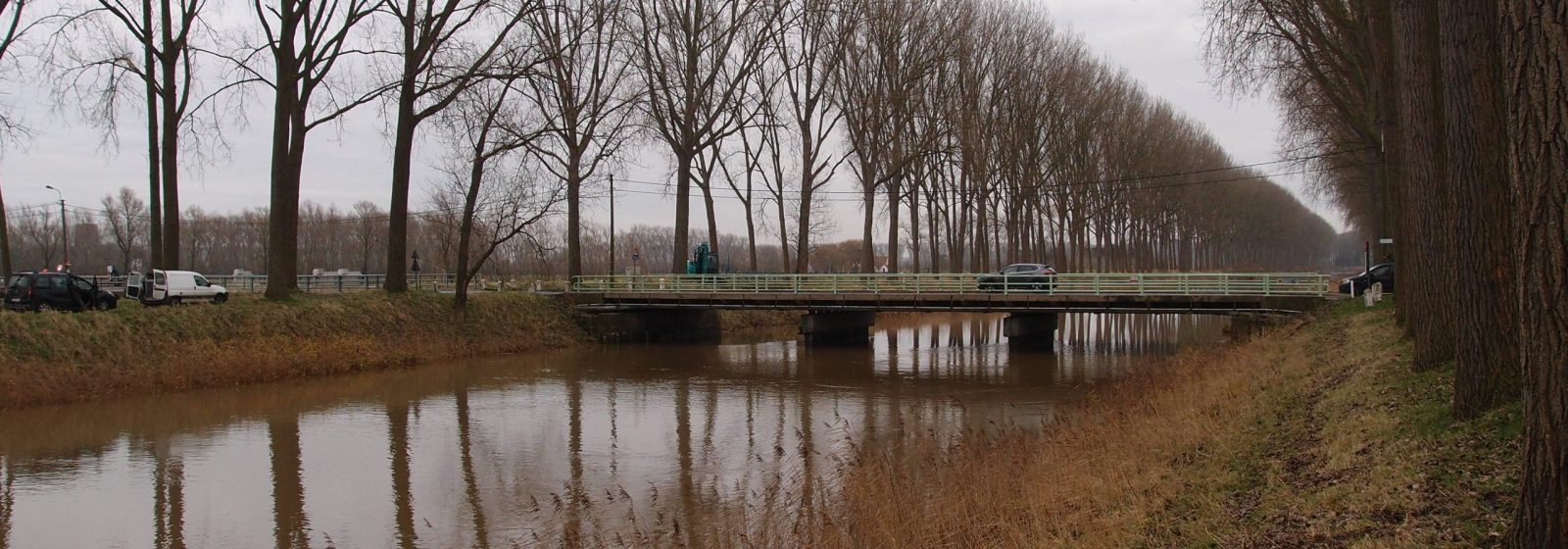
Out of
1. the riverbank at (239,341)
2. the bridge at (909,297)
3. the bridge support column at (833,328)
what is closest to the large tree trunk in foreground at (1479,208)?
the bridge at (909,297)

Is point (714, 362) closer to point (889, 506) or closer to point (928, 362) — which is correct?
point (928, 362)

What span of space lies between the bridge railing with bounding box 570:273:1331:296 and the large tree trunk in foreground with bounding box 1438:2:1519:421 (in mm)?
20325

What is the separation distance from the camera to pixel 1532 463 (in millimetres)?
4945

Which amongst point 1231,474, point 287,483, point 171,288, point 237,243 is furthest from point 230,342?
point 237,243

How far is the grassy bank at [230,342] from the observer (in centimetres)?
2220

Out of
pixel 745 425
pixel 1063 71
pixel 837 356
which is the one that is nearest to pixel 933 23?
pixel 1063 71

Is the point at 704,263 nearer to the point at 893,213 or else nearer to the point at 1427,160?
the point at 893,213

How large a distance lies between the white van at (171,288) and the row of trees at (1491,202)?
29.0 m

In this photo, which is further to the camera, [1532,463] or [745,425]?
[745,425]

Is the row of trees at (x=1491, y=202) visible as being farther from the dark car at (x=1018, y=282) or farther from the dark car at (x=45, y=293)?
the dark car at (x=45, y=293)

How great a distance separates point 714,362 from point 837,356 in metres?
4.37

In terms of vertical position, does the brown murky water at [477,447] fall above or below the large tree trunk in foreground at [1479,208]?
below

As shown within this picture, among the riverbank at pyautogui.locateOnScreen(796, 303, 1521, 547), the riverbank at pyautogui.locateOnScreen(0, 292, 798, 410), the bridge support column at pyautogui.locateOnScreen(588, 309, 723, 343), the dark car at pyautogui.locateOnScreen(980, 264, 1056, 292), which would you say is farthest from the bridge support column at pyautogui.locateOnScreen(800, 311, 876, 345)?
the riverbank at pyautogui.locateOnScreen(796, 303, 1521, 547)

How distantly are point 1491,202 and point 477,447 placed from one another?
1452 cm
